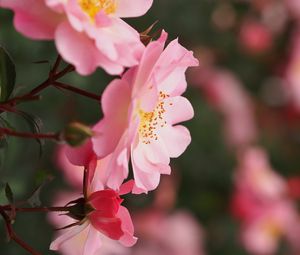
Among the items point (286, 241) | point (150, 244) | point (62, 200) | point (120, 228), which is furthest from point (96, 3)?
point (286, 241)

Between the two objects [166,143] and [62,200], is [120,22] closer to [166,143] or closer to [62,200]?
[166,143]

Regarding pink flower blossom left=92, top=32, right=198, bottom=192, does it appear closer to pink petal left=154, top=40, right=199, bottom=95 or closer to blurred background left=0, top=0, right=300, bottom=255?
pink petal left=154, top=40, right=199, bottom=95

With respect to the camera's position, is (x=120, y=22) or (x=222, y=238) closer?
(x=120, y=22)

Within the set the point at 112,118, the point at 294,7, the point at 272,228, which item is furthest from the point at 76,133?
the point at 294,7

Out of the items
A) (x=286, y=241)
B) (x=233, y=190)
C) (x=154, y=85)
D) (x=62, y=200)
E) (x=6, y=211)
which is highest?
(x=154, y=85)

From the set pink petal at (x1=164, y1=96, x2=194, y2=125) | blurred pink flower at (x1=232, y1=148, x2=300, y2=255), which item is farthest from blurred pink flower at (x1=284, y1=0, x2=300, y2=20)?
pink petal at (x1=164, y1=96, x2=194, y2=125)

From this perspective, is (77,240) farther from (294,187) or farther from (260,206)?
(294,187)
